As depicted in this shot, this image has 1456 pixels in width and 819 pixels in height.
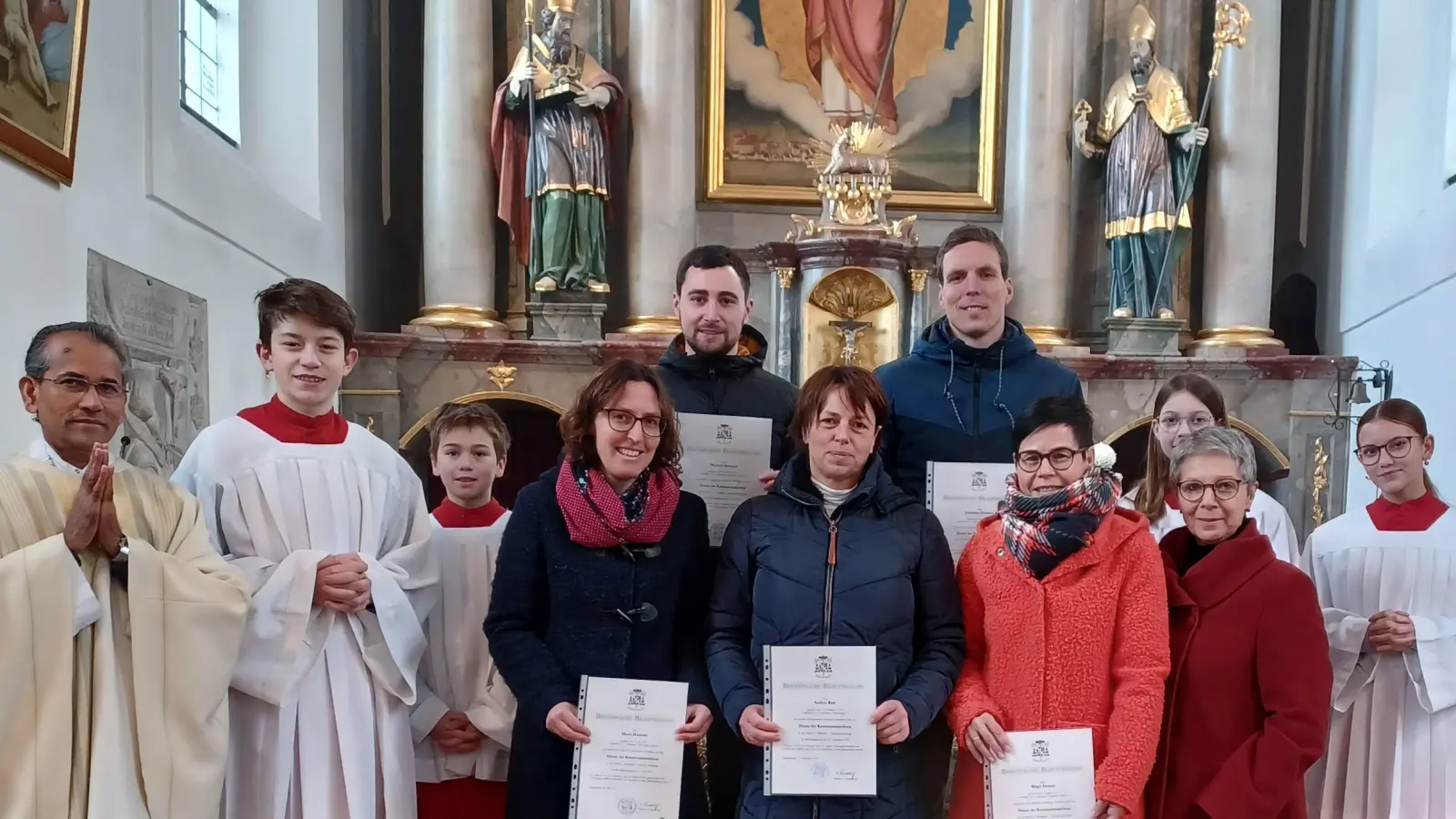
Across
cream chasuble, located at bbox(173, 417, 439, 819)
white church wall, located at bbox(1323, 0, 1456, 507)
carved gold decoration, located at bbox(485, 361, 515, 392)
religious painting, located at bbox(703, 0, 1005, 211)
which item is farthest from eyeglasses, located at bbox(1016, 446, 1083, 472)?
religious painting, located at bbox(703, 0, 1005, 211)

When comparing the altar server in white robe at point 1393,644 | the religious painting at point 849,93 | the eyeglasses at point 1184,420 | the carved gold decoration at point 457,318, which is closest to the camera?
the altar server in white robe at point 1393,644

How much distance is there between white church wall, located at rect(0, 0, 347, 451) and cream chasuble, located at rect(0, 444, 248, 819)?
220cm

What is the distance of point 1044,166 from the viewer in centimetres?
938

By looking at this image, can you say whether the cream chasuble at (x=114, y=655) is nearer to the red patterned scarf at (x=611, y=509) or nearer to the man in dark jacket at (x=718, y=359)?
the red patterned scarf at (x=611, y=509)

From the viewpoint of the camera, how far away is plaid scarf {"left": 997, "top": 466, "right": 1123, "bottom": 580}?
271cm

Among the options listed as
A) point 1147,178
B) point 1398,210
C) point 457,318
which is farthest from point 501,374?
point 1398,210

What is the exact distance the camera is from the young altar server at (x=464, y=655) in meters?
3.42

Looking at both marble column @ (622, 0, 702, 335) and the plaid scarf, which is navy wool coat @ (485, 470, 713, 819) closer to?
the plaid scarf

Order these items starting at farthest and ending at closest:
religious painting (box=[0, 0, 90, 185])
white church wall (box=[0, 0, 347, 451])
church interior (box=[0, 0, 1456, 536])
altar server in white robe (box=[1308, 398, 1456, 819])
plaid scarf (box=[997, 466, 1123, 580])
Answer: church interior (box=[0, 0, 1456, 536]) < white church wall (box=[0, 0, 347, 451]) < religious painting (box=[0, 0, 90, 185]) < altar server in white robe (box=[1308, 398, 1456, 819]) < plaid scarf (box=[997, 466, 1123, 580])

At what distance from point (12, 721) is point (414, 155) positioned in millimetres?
8002

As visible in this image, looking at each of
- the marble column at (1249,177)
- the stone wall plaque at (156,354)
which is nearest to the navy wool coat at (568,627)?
the stone wall plaque at (156,354)

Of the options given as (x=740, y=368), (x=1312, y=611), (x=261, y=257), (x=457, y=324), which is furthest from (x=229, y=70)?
(x=1312, y=611)

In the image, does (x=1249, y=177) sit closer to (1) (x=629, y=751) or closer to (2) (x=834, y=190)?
(2) (x=834, y=190)

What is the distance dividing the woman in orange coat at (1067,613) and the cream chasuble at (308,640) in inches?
60.2
